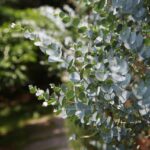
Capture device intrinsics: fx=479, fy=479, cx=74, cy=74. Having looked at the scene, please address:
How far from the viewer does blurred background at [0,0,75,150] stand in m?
8.60

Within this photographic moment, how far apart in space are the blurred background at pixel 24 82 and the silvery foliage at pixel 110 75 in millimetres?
3607

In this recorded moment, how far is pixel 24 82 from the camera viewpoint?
383 inches

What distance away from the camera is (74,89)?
244 centimetres

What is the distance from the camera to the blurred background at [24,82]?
8.60m

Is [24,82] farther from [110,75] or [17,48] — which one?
[110,75]

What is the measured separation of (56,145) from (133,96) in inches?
274

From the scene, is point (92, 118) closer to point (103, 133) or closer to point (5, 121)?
point (103, 133)

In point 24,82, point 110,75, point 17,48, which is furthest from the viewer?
point 24,82

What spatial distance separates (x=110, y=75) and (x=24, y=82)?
7662mm

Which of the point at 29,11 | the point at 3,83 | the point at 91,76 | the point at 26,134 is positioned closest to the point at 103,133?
the point at 91,76

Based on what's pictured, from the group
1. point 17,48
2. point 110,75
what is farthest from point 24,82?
point 110,75

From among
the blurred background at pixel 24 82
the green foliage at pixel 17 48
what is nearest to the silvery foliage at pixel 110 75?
the blurred background at pixel 24 82

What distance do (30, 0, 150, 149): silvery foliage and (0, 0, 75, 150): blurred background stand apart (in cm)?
361

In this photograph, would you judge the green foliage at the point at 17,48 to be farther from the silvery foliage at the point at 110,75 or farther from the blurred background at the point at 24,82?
the silvery foliage at the point at 110,75
